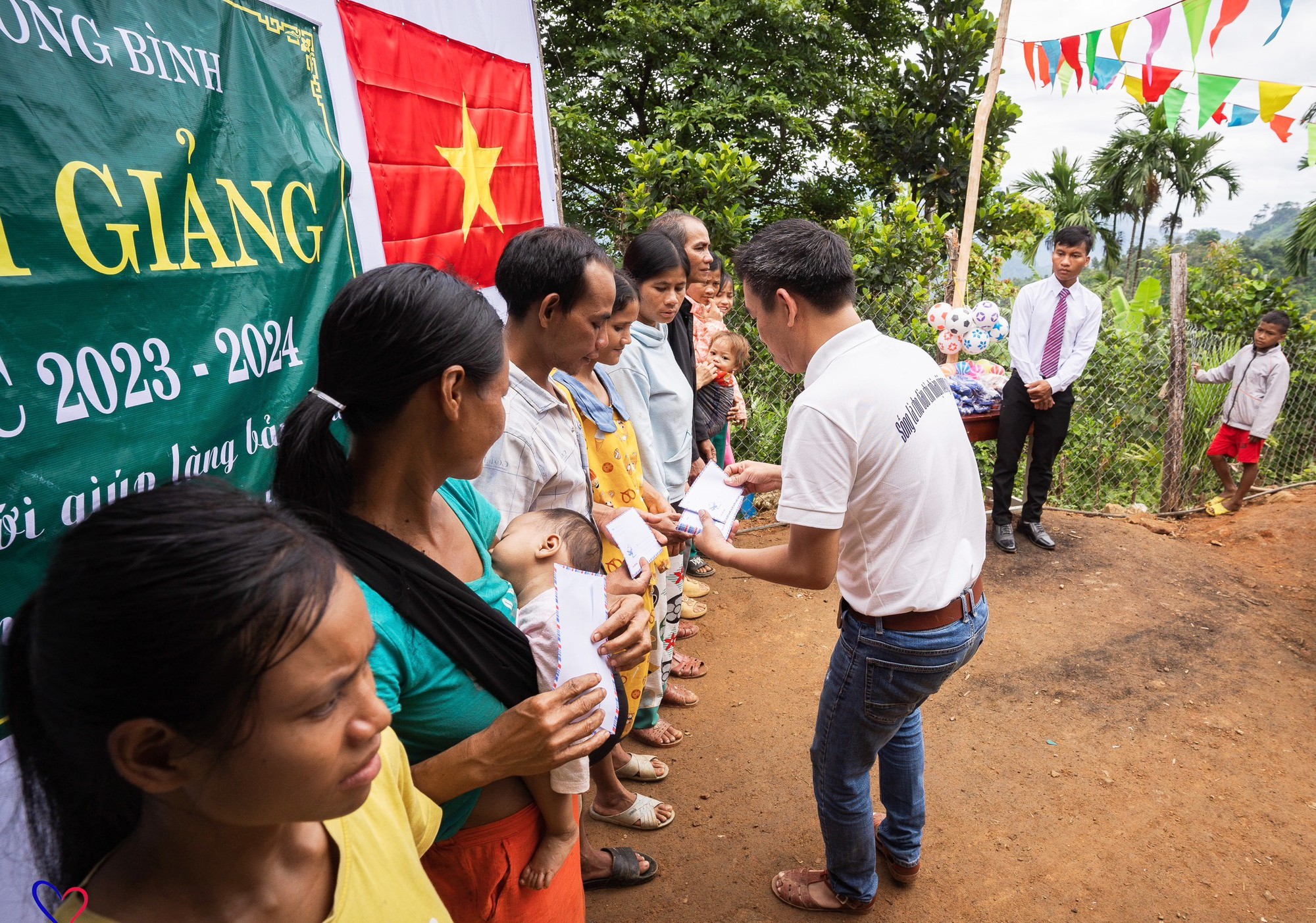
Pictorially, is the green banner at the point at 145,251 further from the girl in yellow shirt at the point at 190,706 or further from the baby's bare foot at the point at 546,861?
the baby's bare foot at the point at 546,861

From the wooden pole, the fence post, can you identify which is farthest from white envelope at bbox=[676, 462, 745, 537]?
the fence post

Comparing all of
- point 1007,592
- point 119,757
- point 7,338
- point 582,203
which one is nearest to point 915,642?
point 119,757

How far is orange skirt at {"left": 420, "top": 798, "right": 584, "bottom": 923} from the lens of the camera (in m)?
1.40

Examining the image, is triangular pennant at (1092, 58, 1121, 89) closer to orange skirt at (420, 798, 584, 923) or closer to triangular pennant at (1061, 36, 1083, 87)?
triangular pennant at (1061, 36, 1083, 87)

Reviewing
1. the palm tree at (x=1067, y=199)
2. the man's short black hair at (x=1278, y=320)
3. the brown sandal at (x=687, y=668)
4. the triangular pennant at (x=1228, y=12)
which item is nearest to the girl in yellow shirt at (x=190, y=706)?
the brown sandal at (x=687, y=668)

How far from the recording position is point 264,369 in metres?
2.04

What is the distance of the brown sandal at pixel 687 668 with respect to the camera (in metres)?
3.93

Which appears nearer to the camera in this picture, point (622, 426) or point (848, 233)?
point (622, 426)

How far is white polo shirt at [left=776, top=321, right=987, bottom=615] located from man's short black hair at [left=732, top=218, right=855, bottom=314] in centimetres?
12

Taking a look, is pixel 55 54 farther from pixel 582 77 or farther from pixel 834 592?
pixel 582 77

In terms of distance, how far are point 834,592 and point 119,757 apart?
4389 millimetres

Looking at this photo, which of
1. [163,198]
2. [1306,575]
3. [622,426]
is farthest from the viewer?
[1306,575]

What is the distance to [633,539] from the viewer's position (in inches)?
82.3

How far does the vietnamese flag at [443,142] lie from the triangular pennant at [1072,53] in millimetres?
4776
